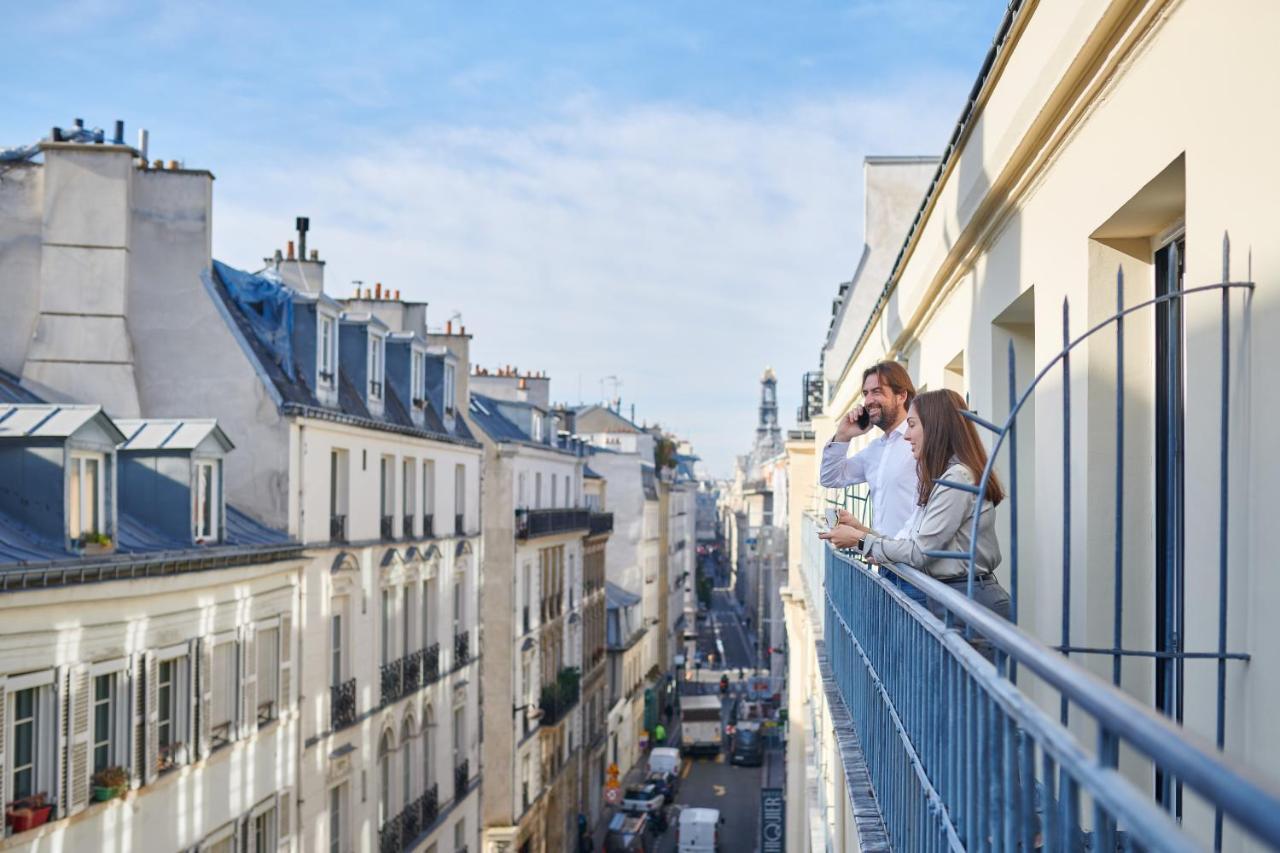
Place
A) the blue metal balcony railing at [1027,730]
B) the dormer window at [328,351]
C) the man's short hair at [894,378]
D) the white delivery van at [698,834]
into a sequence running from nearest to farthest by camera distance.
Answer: the blue metal balcony railing at [1027,730] < the man's short hair at [894,378] < the dormer window at [328,351] < the white delivery van at [698,834]

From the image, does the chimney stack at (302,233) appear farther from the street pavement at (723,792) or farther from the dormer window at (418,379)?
the street pavement at (723,792)

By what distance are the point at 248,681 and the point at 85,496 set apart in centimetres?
471

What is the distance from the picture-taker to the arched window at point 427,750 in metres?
28.2

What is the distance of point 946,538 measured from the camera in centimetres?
493

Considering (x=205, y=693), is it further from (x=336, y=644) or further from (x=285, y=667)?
(x=336, y=644)

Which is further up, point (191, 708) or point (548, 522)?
point (548, 522)

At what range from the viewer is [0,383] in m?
18.8

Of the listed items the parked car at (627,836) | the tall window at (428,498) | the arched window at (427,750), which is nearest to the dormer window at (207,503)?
the tall window at (428,498)

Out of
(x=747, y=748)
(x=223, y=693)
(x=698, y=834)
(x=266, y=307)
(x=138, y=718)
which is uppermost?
(x=266, y=307)

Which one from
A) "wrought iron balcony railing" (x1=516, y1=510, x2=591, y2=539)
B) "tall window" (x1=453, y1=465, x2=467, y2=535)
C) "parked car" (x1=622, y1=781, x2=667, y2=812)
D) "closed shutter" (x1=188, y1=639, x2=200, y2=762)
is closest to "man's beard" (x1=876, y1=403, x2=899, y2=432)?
"closed shutter" (x1=188, y1=639, x2=200, y2=762)

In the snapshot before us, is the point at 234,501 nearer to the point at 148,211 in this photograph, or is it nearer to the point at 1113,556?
the point at 148,211

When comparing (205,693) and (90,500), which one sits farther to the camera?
(205,693)

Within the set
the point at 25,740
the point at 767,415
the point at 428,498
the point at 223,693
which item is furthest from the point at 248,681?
the point at 767,415

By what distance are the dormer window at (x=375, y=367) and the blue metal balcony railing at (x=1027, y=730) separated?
19.9 m
